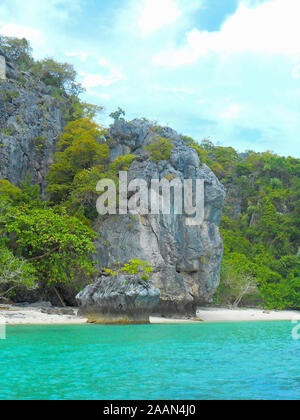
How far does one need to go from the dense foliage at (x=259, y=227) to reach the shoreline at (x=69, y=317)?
3396 millimetres

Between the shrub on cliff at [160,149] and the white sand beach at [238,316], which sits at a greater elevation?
the shrub on cliff at [160,149]

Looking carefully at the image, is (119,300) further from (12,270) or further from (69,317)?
(12,270)

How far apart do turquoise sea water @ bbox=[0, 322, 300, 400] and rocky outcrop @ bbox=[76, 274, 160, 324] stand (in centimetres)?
309

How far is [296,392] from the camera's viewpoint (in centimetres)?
754

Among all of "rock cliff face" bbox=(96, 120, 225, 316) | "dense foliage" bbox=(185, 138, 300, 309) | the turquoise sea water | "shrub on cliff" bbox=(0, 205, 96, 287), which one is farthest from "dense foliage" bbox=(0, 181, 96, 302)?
"dense foliage" bbox=(185, 138, 300, 309)

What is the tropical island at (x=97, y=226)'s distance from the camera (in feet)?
70.9

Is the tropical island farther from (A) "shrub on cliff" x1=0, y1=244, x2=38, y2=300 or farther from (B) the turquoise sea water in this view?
(B) the turquoise sea water

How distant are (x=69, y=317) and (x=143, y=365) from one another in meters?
10.2

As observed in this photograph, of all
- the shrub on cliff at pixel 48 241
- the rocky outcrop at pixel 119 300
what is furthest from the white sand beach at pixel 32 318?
the shrub on cliff at pixel 48 241

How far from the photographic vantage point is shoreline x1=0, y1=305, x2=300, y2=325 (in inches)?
715

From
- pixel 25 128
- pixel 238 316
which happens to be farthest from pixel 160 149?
pixel 238 316

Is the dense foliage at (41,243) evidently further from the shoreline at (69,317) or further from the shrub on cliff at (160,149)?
the shrub on cliff at (160,149)

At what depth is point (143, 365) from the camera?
9.95 metres
